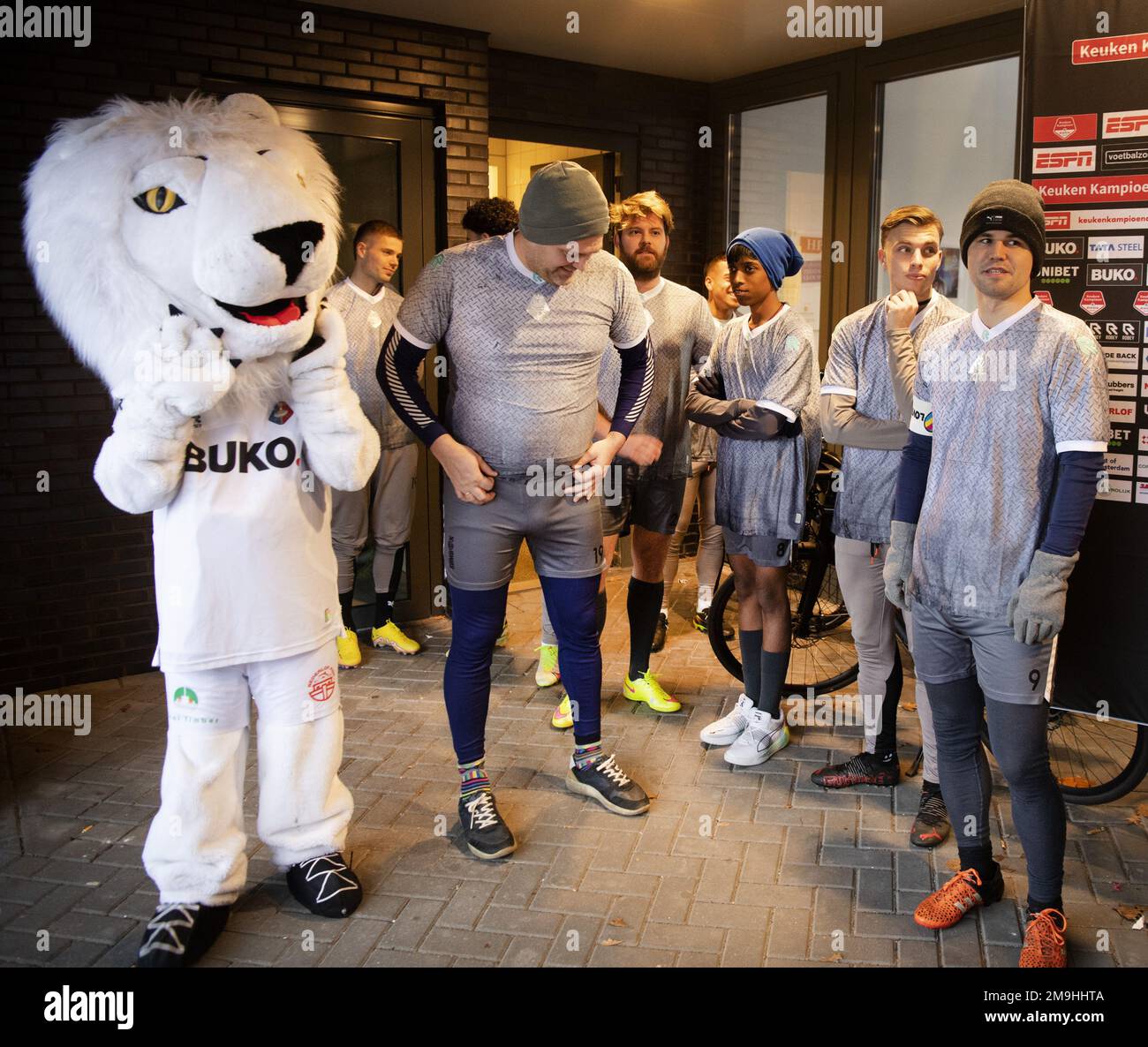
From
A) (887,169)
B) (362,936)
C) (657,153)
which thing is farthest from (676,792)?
(657,153)

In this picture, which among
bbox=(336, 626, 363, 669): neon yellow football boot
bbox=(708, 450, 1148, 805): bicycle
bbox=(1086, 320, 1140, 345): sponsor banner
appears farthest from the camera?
bbox=(336, 626, 363, 669): neon yellow football boot

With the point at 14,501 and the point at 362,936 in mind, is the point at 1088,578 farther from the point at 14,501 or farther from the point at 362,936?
the point at 14,501

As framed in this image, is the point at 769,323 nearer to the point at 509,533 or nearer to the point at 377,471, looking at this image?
the point at 509,533

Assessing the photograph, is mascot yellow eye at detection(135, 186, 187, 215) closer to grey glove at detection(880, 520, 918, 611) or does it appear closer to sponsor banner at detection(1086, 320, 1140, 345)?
grey glove at detection(880, 520, 918, 611)

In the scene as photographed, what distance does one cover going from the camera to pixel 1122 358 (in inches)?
138

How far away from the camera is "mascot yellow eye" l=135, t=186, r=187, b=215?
2904 mm

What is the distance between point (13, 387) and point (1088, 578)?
15.7ft

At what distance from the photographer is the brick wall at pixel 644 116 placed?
7.13 m

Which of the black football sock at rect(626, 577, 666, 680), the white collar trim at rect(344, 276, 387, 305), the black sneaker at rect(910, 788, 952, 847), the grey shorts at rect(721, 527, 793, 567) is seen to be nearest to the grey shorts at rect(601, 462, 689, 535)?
the black football sock at rect(626, 577, 666, 680)

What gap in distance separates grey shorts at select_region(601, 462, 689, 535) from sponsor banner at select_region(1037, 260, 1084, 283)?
179 centimetres

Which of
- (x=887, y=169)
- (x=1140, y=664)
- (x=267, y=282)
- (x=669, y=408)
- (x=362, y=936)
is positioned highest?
(x=887, y=169)

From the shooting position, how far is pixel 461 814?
3.83 metres

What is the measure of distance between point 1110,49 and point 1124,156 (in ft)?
1.10

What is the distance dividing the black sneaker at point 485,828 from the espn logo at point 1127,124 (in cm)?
299
